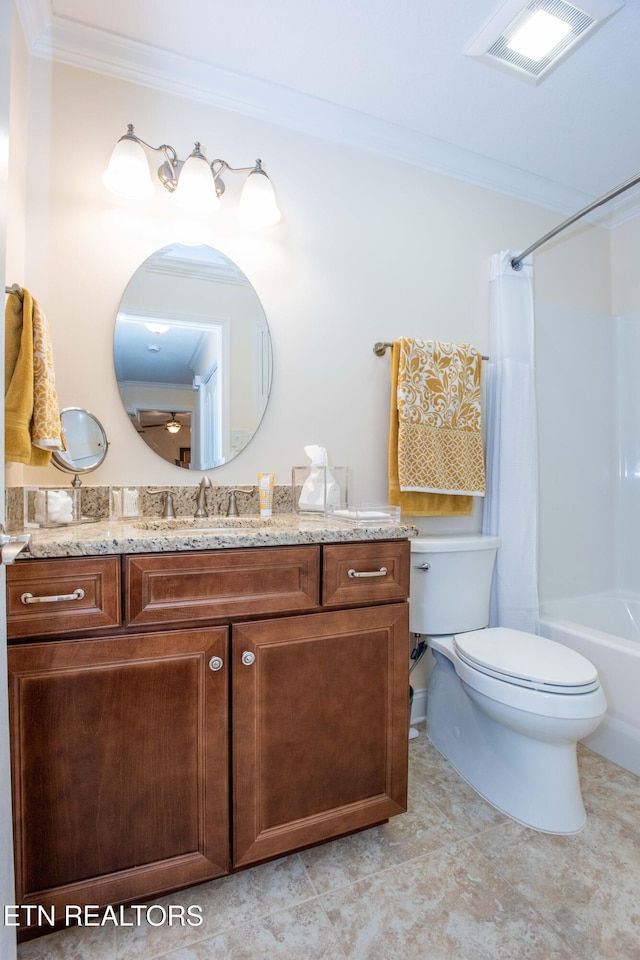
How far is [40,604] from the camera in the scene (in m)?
0.94

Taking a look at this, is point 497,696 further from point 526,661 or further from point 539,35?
point 539,35

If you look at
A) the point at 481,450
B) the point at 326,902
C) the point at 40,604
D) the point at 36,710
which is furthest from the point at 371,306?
the point at 326,902

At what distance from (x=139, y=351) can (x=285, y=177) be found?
0.88 meters

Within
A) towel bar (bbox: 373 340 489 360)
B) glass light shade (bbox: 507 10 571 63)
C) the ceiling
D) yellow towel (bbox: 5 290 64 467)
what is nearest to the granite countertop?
yellow towel (bbox: 5 290 64 467)

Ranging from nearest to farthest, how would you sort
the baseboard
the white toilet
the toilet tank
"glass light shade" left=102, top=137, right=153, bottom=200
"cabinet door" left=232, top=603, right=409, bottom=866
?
"cabinet door" left=232, top=603, right=409, bottom=866
the white toilet
"glass light shade" left=102, top=137, right=153, bottom=200
the toilet tank
the baseboard

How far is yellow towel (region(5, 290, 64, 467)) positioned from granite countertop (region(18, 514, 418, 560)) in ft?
0.74

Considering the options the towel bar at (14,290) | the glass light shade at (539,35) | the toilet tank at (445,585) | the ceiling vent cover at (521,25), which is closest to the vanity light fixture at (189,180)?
the towel bar at (14,290)

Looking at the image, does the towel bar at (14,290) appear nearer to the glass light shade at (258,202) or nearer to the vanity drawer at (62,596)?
the vanity drawer at (62,596)

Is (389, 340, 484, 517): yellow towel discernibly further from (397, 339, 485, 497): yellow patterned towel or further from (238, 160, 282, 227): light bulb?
(238, 160, 282, 227): light bulb

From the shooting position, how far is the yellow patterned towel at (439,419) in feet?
5.92

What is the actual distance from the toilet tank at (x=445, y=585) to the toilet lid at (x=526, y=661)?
9cm

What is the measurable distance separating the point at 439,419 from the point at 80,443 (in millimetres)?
1315

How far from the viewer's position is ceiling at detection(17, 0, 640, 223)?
1396 mm

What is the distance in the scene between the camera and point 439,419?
186 centimetres
